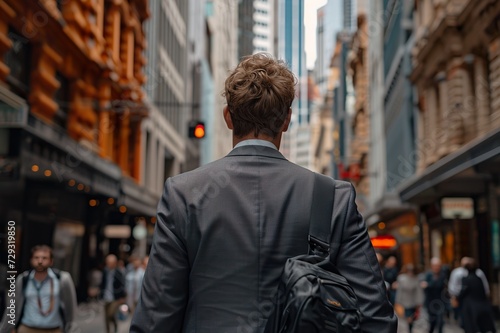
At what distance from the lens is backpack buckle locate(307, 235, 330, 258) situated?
250 cm

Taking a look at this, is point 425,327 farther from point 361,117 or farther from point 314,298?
point 361,117

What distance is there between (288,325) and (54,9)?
61.3ft

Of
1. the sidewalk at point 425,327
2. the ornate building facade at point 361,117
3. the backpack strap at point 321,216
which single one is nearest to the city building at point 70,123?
the sidewalk at point 425,327

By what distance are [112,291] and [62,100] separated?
8252 millimetres

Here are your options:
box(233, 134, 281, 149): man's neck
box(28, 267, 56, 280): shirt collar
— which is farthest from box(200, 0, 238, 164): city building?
box(233, 134, 281, 149): man's neck

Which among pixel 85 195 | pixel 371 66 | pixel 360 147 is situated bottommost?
pixel 85 195

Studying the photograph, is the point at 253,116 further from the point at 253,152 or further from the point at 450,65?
the point at 450,65

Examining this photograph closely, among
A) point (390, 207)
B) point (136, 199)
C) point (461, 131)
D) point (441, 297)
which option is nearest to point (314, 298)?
point (441, 297)

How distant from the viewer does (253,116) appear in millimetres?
2717

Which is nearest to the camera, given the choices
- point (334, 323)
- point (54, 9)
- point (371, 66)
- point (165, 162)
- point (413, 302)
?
point (334, 323)

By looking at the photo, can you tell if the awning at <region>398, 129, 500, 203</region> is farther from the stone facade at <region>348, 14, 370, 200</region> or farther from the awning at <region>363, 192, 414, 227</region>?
the stone facade at <region>348, 14, 370, 200</region>

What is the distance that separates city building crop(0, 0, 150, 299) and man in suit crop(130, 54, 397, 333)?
12.5 metres

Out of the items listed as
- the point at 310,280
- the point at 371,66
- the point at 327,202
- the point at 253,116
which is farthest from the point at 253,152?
the point at 371,66

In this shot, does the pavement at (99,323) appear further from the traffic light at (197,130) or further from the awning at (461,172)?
the traffic light at (197,130)
